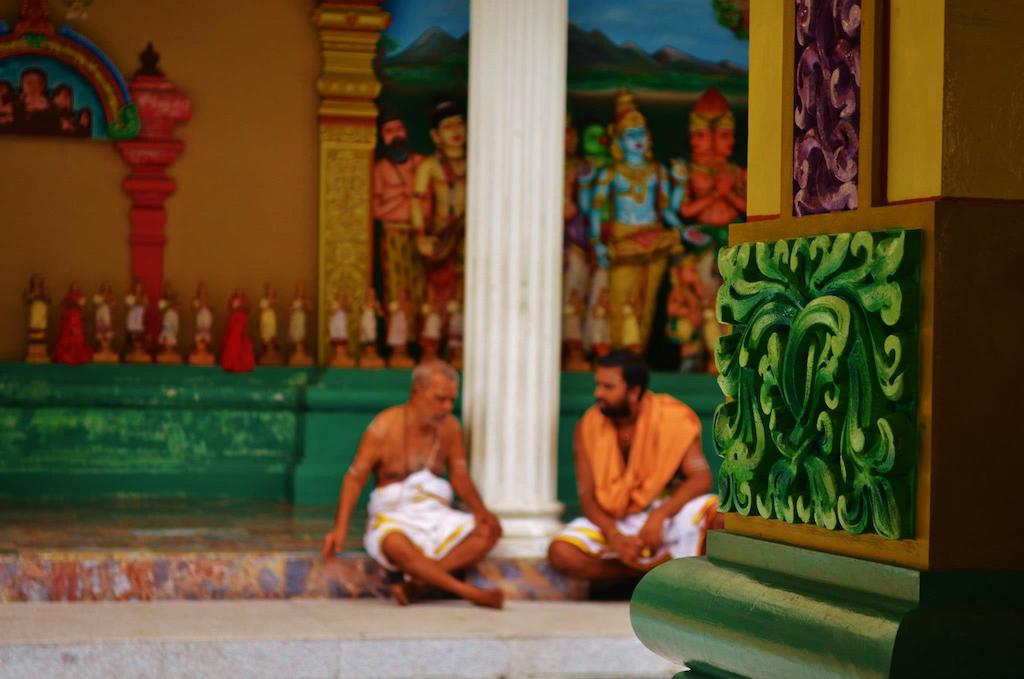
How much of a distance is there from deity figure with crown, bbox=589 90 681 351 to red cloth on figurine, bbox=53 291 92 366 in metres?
3.32

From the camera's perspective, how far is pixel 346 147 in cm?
1077

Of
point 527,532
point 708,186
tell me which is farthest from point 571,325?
point 527,532

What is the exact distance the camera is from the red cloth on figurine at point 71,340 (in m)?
10.3

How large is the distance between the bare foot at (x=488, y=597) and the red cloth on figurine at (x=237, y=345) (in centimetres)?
361

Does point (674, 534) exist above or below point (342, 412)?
below

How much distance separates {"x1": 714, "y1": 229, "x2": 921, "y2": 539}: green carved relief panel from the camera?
1.54 m

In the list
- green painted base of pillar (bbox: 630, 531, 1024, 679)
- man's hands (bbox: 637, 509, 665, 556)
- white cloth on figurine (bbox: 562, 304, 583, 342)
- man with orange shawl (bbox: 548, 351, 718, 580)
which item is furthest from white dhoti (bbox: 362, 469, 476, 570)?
green painted base of pillar (bbox: 630, 531, 1024, 679)

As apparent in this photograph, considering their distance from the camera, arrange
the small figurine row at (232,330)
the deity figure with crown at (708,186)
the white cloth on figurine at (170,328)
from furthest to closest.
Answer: the deity figure with crown at (708,186), the white cloth on figurine at (170,328), the small figurine row at (232,330)

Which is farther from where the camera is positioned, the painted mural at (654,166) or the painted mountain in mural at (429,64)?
the painted mural at (654,166)

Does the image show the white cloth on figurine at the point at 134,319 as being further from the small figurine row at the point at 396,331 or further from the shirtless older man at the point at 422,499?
the shirtless older man at the point at 422,499

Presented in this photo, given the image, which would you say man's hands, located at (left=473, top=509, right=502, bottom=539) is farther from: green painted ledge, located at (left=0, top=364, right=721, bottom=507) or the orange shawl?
green painted ledge, located at (left=0, top=364, right=721, bottom=507)

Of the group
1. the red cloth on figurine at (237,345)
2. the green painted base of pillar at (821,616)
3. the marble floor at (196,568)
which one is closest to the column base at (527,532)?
the marble floor at (196,568)

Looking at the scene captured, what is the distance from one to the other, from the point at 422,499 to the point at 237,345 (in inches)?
122

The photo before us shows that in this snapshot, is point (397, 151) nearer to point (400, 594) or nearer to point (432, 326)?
point (432, 326)
